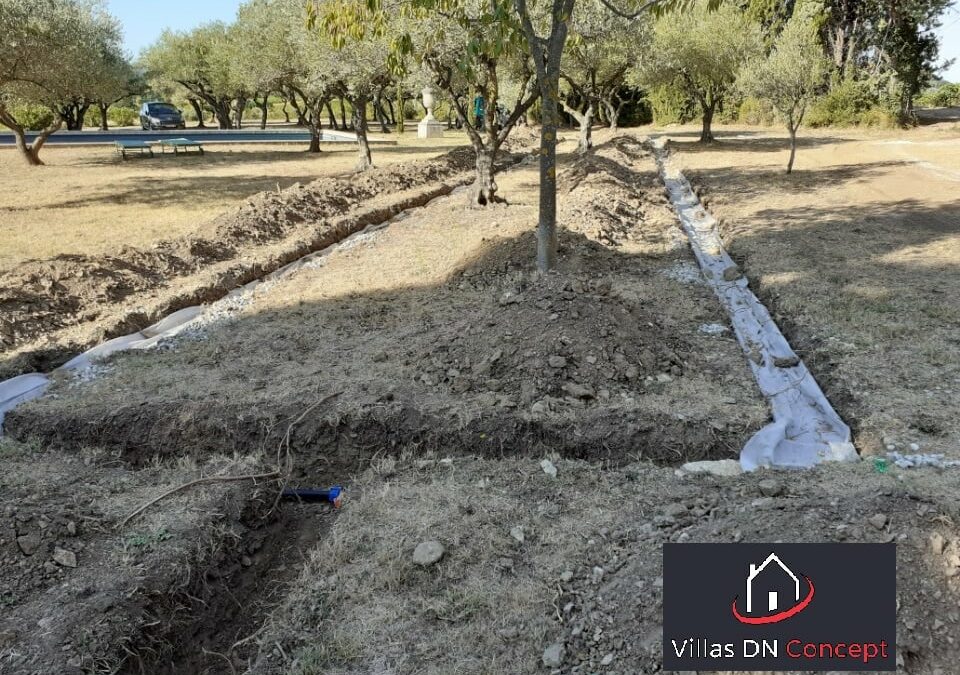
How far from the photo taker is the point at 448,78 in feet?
41.6

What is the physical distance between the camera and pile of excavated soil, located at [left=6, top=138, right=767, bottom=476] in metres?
5.38

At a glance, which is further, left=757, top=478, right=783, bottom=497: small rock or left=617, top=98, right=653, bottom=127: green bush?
left=617, top=98, right=653, bottom=127: green bush

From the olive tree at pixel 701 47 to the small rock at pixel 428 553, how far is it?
20.6 meters

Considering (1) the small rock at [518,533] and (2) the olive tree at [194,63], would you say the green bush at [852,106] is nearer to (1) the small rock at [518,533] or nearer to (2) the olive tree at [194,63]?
(2) the olive tree at [194,63]

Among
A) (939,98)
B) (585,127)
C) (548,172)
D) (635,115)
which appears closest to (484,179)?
(548,172)

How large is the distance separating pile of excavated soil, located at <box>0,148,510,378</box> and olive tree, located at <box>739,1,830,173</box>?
9448 millimetres

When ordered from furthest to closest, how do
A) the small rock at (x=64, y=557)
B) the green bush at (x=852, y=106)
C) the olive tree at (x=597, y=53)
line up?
the green bush at (x=852, y=106)
the olive tree at (x=597, y=53)
the small rock at (x=64, y=557)

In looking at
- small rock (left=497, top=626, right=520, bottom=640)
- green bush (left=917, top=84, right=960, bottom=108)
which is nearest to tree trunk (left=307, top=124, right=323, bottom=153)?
small rock (left=497, top=626, right=520, bottom=640)

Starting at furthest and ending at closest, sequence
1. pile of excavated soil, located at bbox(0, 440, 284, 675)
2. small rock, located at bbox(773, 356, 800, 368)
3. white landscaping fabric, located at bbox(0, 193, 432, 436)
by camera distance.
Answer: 1. small rock, located at bbox(773, 356, 800, 368)
2. white landscaping fabric, located at bbox(0, 193, 432, 436)
3. pile of excavated soil, located at bbox(0, 440, 284, 675)

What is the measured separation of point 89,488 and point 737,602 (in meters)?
4.13

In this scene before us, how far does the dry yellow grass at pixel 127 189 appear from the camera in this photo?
444 inches

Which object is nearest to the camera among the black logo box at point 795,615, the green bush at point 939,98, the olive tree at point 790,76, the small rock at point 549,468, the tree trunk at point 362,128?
the black logo box at point 795,615

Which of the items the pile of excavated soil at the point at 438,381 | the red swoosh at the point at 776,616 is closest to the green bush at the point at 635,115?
the pile of excavated soil at the point at 438,381

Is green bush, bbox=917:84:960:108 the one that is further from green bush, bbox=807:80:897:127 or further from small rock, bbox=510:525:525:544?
small rock, bbox=510:525:525:544
